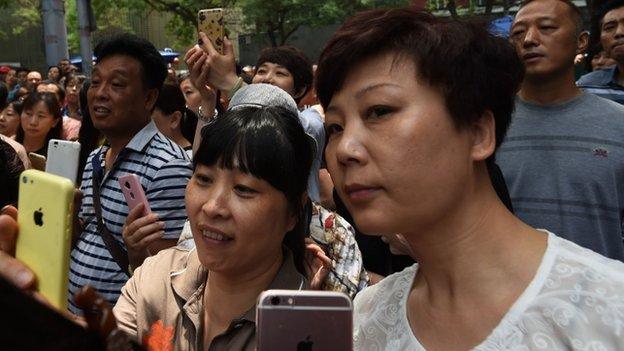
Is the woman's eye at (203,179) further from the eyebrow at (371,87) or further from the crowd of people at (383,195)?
the eyebrow at (371,87)

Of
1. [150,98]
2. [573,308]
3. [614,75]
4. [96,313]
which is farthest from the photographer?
[614,75]

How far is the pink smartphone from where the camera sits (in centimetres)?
277

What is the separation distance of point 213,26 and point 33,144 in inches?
117

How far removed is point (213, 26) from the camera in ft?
11.6

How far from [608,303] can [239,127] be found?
4.03ft

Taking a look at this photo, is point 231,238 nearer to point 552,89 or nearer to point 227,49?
point 227,49

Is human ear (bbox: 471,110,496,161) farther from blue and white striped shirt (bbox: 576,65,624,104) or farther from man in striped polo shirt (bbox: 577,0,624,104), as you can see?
man in striped polo shirt (bbox: 577,0,624,104)

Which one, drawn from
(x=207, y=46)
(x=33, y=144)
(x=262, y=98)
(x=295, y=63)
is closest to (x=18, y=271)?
(x=262, y=98)

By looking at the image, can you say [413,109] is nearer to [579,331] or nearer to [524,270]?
[524,270]

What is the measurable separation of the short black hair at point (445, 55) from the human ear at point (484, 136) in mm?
18

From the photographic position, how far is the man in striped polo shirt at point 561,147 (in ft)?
9.75

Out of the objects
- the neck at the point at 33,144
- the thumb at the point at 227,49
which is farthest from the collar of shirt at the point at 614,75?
the neck at the point at 33,144

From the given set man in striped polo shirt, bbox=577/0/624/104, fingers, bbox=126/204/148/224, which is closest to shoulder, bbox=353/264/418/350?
fingers, bbox=126/204/148/224

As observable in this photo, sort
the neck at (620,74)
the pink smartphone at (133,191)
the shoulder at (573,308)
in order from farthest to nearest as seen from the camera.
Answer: the neck at (620,74)
the pink smartphone at (133,191)
the shoulder at (573,308)
